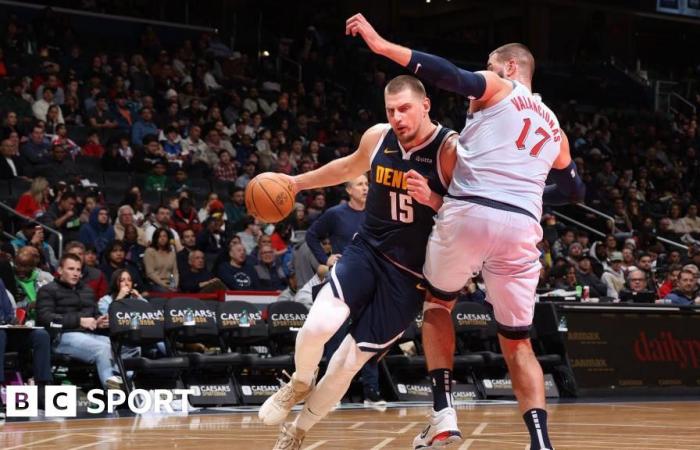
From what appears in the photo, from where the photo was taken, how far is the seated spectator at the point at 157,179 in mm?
16516

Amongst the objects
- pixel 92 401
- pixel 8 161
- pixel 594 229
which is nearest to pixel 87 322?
pixel 92 401

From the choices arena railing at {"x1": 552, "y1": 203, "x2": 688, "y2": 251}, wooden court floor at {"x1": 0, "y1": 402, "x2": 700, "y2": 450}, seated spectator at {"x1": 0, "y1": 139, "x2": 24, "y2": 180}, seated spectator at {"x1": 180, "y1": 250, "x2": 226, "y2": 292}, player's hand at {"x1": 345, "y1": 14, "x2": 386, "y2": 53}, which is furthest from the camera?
arena railing at {"x1": 552, "y1": 203, "x2": 688, "y2": 251}

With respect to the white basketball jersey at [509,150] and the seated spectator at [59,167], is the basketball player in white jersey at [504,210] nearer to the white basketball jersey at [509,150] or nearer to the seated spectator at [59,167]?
the white basketball jersey at [509,150]

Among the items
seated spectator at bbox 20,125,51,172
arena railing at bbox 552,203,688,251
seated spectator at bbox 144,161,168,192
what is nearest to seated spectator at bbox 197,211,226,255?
seated spectator at bbox 144,161,168,192

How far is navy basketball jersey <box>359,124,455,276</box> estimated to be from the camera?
6086 millimetres

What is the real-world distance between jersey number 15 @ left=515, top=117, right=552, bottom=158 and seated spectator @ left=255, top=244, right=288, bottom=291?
29.5ft

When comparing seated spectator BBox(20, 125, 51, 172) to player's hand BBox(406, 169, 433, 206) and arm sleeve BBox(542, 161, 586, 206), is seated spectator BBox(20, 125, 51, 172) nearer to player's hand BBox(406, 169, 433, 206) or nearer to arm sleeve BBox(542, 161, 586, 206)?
arm sleeve BBox(542, 161, 586, 206)

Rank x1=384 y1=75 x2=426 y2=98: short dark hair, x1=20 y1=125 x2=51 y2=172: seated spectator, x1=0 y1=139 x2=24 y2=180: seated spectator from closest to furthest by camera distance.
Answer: x1=384 y1=75 x2=426 y2=98: short dark hair < x1=0 y1=139 x2=24 y2=180: seated spectator < x1=20 y1=125 x2=51 y2=172: seated spectator

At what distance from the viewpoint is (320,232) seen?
34.8 feet

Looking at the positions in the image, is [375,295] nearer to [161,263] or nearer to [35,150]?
[161,263]

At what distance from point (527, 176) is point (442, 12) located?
27.0 metres

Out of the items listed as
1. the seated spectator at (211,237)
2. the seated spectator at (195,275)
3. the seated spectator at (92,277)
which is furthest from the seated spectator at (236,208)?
the seated spectator at (92,277)

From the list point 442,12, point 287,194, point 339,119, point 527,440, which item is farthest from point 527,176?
point 442,12

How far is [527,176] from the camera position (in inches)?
221
